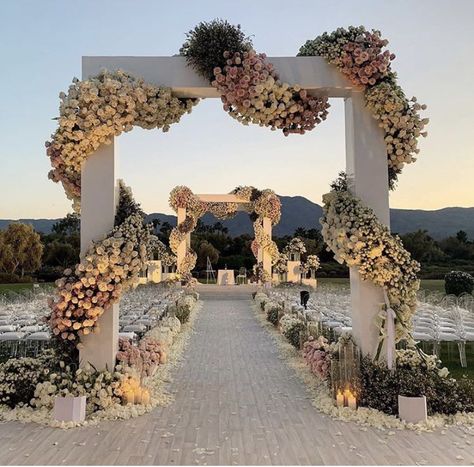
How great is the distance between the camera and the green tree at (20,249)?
33781 millimetres

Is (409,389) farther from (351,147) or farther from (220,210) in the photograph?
(220,210)

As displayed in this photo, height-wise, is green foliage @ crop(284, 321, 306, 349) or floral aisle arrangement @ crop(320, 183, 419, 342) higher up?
floral aisle arrangement @ crop(320, 183, 419, 342)

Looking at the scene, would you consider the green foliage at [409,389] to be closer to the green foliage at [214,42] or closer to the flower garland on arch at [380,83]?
the flower garland on arch at [380,83]

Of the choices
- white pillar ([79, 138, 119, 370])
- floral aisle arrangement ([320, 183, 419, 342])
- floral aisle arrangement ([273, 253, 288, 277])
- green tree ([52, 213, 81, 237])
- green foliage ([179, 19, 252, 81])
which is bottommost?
floral aisle arrangement ([273, 253, 288, 277])

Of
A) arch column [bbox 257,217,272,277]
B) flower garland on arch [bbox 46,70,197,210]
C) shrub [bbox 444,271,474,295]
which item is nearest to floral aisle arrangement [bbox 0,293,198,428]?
flower garland on arch [bbox 46,70,197,210]

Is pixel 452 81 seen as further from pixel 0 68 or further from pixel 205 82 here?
pixel 0 68

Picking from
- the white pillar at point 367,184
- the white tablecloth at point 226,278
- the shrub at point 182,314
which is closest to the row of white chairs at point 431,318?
the white pillar at point 367,184

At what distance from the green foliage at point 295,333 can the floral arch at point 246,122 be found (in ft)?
10.6

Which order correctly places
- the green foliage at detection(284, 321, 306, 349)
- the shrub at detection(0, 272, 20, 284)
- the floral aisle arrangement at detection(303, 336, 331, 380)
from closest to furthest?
the floral aisle arrangement at detection(303, 336, 331, 380)
the green foliage at detection(284, 321, 306, 349)
the shrub at detection(0, 272, 20, 284)

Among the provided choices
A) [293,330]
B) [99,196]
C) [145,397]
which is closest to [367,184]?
[99,196]

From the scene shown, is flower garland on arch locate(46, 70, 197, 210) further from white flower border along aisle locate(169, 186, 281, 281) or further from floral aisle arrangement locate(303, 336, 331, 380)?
white flower border along aisle locate(169, 186, 281, 281)

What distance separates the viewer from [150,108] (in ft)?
17.3

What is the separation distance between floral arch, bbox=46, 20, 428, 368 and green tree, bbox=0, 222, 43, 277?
103ft

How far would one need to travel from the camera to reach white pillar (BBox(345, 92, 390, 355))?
539 centimetres
